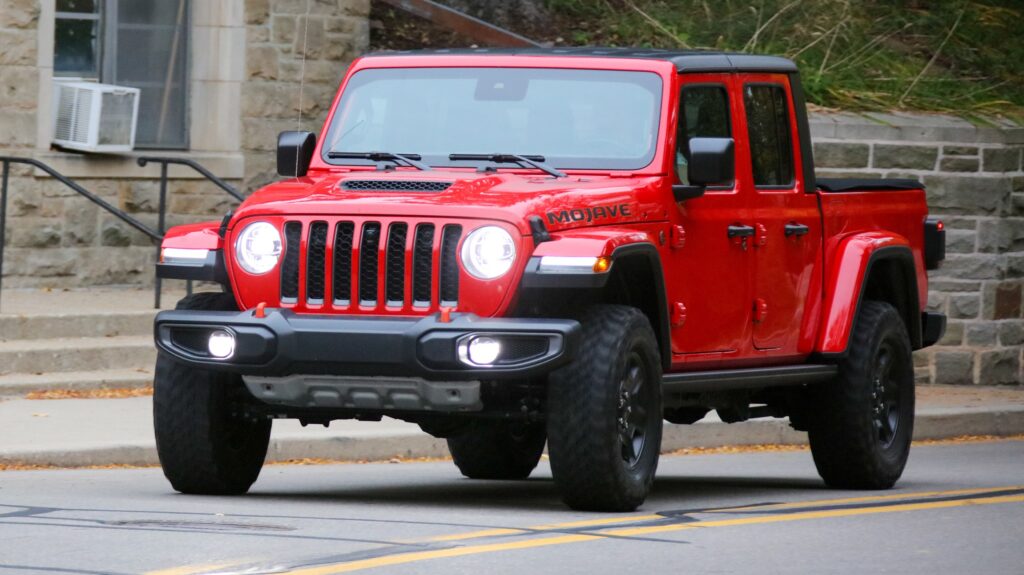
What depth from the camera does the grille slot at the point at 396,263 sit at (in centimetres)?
861

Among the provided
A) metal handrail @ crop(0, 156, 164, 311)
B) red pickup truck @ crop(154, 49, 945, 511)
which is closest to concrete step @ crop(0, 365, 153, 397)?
metal handrail @ crop(0, 156, 164, 311)

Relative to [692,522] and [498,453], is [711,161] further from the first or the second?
[498,453]

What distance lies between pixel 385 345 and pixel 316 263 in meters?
0.57

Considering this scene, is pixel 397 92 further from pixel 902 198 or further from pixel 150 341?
pixel 150 341

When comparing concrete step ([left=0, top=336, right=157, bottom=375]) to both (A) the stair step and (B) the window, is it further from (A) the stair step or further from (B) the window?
(B) the window

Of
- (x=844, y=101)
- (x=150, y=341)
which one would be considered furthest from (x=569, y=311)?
(x=844, y=101)

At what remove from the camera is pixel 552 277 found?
8406 millimetres

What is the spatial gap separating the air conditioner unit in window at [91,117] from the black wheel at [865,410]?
7738mm

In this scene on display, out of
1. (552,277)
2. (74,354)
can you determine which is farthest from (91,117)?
(552,277)

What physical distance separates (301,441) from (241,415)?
2.72m

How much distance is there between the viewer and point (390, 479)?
1112 centimetres

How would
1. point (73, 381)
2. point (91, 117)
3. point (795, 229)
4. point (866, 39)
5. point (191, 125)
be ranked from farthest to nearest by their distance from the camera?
point (866, 39), point (191, 125), point (91, 117), point (73, 381), point (795, 229)

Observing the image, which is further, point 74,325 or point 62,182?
point 62,182

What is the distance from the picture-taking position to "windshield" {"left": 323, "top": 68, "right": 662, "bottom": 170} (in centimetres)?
958
